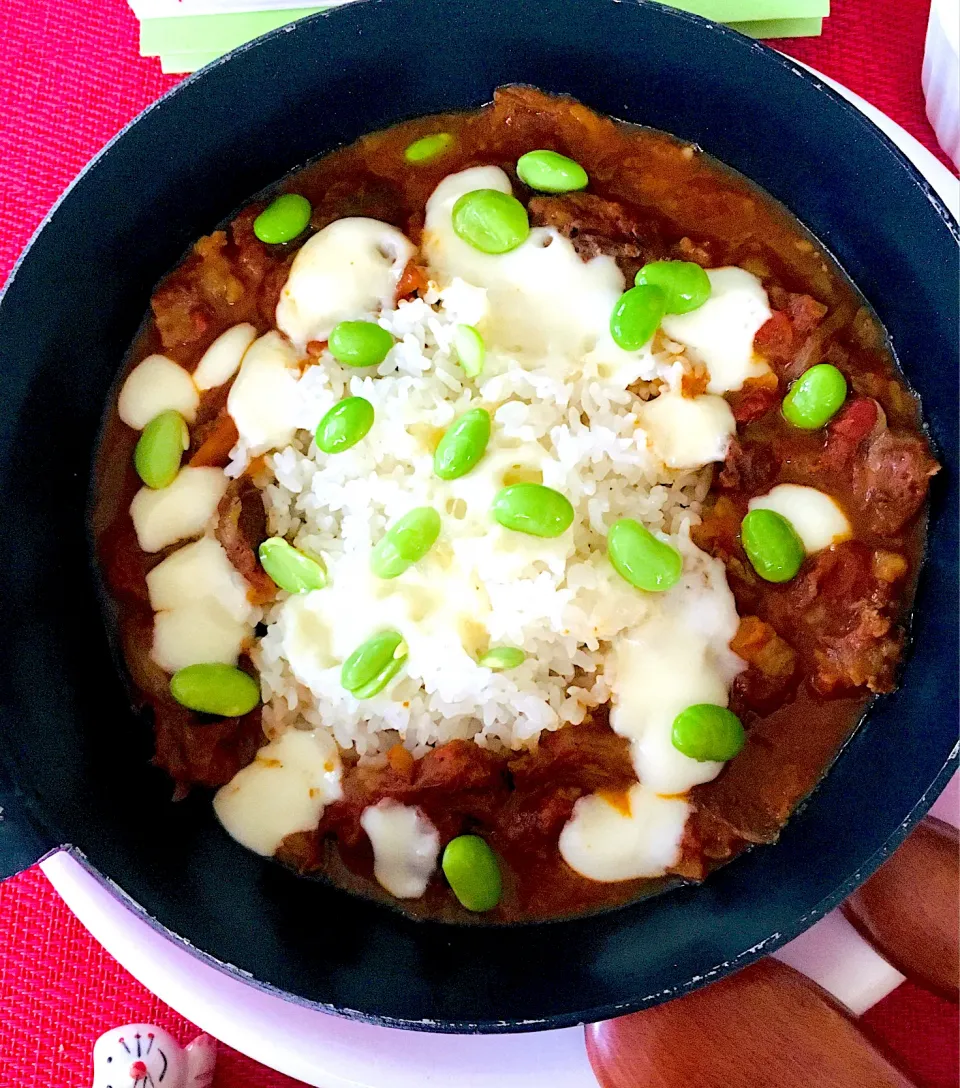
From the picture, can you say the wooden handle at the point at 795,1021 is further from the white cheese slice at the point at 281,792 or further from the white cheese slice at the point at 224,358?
the white cheese slice at the point at 224,358

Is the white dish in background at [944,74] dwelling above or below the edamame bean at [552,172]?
above

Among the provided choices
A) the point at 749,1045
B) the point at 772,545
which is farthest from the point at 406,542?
the point at 749,1045

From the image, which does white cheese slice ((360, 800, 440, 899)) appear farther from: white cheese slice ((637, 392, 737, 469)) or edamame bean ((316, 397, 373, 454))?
white cheese slice ((637, 392, 737, 469))

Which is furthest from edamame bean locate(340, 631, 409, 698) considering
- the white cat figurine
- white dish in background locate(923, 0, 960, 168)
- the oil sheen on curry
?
white dish in background locate(923, 0, 960, 168)

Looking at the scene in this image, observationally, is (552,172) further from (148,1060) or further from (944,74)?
(148,1060)

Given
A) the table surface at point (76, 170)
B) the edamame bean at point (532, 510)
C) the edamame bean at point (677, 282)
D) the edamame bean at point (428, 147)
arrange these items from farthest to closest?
the table surface at point (76, 170)
the edamame bean at point (428, 147)
the edamame bean at point (677, 282)
the edamame bean at point (532, 510)

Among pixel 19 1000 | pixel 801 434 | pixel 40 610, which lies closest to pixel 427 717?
pixel 40 610

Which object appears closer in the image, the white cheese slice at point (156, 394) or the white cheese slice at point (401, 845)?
the white cheese slice at point (401, 845)

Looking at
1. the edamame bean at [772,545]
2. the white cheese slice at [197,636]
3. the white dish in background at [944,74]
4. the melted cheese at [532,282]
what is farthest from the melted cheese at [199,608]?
the white dish in background at [944,74]

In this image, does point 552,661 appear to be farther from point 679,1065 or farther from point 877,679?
point 679,1065
